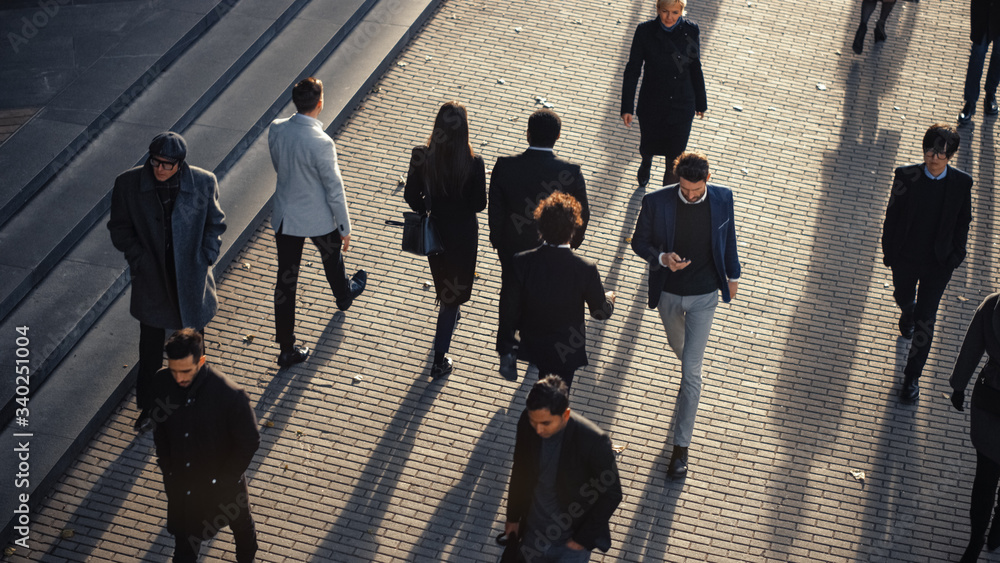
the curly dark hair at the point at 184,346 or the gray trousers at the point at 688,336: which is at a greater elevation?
the curly dark hair at the point at 184,346

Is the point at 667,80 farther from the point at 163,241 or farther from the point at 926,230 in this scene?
the point at 163,241

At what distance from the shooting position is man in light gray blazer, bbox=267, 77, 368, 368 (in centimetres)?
703

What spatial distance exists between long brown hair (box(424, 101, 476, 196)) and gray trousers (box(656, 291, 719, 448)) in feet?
5.25

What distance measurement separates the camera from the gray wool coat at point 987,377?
5.90m

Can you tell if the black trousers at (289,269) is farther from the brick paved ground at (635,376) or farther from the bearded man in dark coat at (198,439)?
the bearded man in dark coat at (198,439)

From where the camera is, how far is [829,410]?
24.5 feet

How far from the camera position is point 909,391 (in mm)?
7473

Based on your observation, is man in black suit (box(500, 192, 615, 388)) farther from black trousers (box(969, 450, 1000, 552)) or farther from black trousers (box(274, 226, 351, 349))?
black trousers (box(969, 450, 1000, 552))

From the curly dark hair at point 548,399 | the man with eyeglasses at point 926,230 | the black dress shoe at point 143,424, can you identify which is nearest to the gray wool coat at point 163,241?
the black dress shoe at point 143,424

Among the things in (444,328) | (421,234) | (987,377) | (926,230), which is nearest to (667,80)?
(926,230)

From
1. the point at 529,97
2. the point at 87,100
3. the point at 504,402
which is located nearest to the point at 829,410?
the point at 504,402

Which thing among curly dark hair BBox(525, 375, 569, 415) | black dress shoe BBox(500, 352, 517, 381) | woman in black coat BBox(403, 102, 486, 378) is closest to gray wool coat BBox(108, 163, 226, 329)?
woman in black coat BBox(403, 102, 486, 378)

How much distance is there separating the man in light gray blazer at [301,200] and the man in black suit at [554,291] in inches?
70.4

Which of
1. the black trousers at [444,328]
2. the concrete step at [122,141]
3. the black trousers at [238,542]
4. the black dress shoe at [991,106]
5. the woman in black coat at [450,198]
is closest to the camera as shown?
the black trousers at [238,542]
